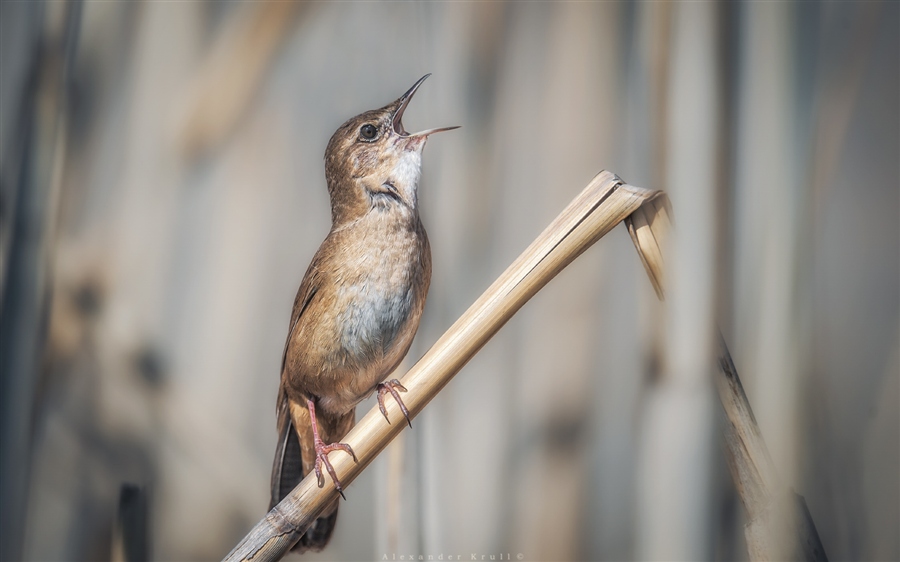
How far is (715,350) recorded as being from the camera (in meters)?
1.44

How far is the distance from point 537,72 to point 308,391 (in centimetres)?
94

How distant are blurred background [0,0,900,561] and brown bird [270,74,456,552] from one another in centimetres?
18

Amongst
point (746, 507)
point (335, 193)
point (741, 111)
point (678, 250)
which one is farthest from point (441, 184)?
point (746, 507)

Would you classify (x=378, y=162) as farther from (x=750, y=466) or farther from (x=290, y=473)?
(x=750, y=466)

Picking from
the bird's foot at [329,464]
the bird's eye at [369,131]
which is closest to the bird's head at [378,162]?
the bird's eye at [369,131]

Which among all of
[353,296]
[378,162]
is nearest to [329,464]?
[353,296]

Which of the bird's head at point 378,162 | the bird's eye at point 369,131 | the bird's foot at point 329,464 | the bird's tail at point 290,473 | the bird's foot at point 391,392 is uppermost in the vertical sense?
the bird's eye at point 369,131

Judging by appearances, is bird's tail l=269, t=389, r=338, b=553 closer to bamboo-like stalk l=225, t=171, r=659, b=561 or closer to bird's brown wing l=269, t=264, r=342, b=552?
bird's brown wing l=269, t=264, r=342, b=552

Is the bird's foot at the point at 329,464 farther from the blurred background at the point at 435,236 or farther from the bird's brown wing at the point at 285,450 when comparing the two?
the blurred background at the point at 435,236

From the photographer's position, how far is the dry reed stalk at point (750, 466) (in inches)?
51.1

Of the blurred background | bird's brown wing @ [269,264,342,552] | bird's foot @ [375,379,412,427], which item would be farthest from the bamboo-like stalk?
the blurred background

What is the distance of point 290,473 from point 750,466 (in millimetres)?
970

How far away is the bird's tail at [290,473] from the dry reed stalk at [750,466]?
0.85 metres

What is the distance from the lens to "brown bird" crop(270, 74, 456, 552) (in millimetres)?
1576
